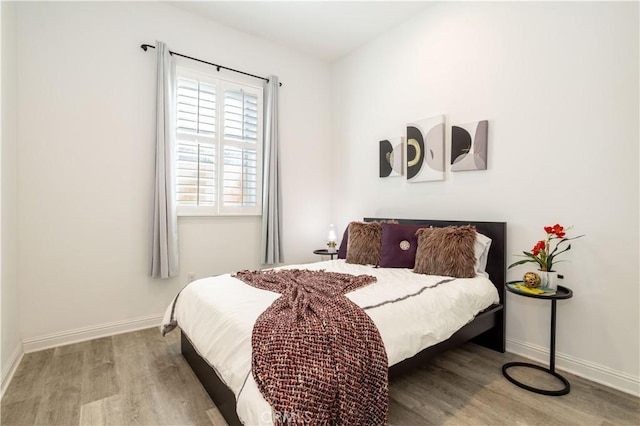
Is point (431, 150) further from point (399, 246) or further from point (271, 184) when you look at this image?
point (271, 184)

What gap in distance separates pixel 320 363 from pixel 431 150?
233cm

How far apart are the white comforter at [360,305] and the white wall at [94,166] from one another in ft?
3.22

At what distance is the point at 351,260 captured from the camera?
2922 millimetres

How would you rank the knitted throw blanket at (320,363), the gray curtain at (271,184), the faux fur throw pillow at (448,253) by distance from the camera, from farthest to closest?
the gray curtain at (271,184), the faux fur throw pillow at (448,253), the knitted throw blanket at (320,363)

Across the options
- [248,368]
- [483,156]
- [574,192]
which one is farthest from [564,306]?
[248,368]

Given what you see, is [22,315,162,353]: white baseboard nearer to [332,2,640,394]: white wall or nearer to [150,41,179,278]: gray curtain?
[150,41,179,278]: gray curtain

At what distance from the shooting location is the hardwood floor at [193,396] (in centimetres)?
165

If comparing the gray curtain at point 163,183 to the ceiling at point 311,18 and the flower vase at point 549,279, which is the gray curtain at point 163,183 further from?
the flower vase at point 549,279

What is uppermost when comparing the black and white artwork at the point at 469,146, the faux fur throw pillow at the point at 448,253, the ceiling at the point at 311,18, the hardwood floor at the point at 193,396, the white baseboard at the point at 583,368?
the ceiling at the point at 311,18

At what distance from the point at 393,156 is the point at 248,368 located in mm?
2601

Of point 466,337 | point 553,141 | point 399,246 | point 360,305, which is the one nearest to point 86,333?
point 360,305

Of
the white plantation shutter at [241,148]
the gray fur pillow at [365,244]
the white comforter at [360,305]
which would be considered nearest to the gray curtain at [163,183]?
the white plantation shutter at [241,148]

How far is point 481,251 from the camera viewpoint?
2.47 m

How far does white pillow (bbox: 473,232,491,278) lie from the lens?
8.03 feet
